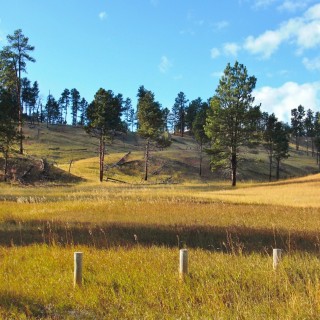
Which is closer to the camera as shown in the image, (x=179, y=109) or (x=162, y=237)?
(x=162, y=237)

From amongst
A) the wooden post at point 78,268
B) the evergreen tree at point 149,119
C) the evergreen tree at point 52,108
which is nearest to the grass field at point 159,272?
the wooden post at point 78,268

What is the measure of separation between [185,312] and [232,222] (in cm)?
946

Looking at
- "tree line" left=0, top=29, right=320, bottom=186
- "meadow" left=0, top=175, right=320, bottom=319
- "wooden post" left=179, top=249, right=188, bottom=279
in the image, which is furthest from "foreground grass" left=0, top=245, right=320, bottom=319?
"tree line" left=0, top=29, right=320, bottom=186

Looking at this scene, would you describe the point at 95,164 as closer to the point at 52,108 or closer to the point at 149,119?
the point at 149,119

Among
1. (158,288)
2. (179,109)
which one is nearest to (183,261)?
(158,288)

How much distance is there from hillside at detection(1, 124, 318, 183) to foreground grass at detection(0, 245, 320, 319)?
3958 cm

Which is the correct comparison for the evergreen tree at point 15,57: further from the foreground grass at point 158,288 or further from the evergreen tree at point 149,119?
the foreground grass at point 158,288

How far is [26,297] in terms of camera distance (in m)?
6.09

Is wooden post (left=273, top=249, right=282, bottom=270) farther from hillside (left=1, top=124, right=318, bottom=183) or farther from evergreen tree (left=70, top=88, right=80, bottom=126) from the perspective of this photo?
evergreen tree (left=70, top=88, right=80, bottom=126)

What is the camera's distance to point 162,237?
1152cm

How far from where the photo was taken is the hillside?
158 ft

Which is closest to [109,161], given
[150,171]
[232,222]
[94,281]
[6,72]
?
[150,171]

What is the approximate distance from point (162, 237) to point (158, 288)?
17.5 feet

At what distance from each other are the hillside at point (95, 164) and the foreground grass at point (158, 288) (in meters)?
39.6
